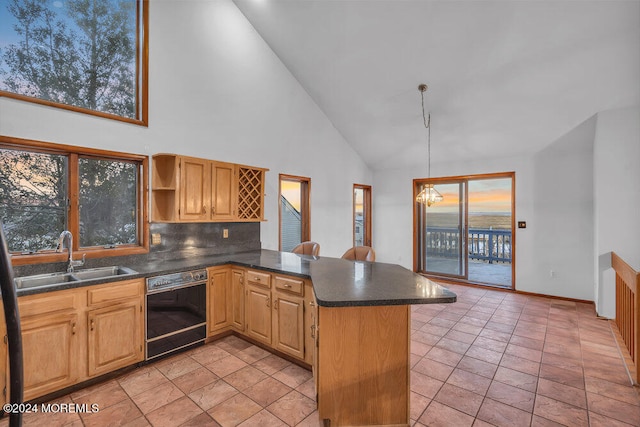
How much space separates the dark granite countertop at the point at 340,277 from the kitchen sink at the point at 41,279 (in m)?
0.41

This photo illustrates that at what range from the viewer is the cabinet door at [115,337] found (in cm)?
249

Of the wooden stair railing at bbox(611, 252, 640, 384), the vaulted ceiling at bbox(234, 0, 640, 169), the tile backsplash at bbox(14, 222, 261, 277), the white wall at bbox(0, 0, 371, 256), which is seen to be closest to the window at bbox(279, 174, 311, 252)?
the white wall at bbox(0, 0, 371, 256)

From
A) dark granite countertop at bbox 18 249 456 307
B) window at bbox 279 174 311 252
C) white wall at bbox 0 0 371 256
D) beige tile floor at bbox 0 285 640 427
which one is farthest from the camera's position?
window at bbox 279 174 311 252

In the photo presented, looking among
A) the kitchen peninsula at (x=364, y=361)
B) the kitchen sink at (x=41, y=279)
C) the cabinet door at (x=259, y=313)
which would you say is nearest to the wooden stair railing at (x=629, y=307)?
the kitchen peninsula at (x=364, y=361)

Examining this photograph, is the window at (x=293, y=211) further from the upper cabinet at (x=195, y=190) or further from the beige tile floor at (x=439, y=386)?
the beige tile floor at (x=439, y=386)

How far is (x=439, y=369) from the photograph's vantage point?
2.77m

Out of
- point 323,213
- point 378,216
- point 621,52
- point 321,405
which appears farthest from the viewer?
point 378,216

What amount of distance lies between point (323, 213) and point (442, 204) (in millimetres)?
2451

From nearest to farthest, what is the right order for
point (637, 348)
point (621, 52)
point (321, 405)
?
point (321, 405)
point (637, 348)
point (621, 52)

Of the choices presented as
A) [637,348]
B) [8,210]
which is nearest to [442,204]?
[637,348]

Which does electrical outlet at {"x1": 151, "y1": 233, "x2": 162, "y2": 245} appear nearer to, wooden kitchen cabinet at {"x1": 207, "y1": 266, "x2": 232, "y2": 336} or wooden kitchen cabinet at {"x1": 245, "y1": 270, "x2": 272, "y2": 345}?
wooden kitchen cabinet at {"x1": 207, "y1": 266, "x2": 232, "y2": 336}

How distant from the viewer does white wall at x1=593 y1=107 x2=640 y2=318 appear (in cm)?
374

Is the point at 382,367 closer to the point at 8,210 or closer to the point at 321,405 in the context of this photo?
the point at 321,405

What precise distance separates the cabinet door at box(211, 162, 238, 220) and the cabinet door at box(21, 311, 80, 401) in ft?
5.29
